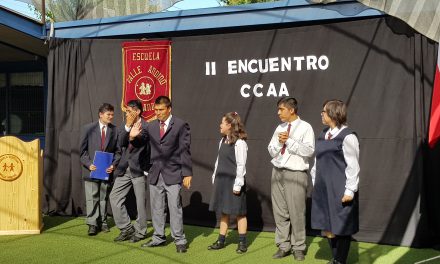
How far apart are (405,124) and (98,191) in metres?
3.60

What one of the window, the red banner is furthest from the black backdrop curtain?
the window

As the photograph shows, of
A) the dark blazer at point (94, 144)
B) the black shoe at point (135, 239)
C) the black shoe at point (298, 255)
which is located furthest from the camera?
the dark blazer at point (94, 144)

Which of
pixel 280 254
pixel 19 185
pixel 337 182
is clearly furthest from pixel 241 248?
pixel 19 185

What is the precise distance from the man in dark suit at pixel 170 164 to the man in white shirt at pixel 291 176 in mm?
927

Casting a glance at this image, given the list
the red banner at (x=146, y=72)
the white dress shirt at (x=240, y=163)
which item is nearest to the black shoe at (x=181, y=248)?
the white dress shirt at (x=240, y=163)

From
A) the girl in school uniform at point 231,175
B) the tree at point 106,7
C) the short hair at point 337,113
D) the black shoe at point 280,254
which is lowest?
the black shoe at point 280,254

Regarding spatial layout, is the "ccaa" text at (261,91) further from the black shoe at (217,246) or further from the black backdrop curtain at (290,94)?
the black shoe at (217,246)

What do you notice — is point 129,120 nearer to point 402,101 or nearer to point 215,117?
point 215,117

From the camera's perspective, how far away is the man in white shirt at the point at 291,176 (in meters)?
5.04

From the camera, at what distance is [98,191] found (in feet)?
21.3

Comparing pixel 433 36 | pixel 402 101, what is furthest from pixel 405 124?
pixel 433 36

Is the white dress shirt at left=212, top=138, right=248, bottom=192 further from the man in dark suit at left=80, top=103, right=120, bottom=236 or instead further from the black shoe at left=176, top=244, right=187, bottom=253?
the man in dark suit at left=80, top=103, right=120, bottom=236

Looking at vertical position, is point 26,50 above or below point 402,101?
above

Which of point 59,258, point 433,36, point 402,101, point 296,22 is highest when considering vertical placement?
point 296,22
